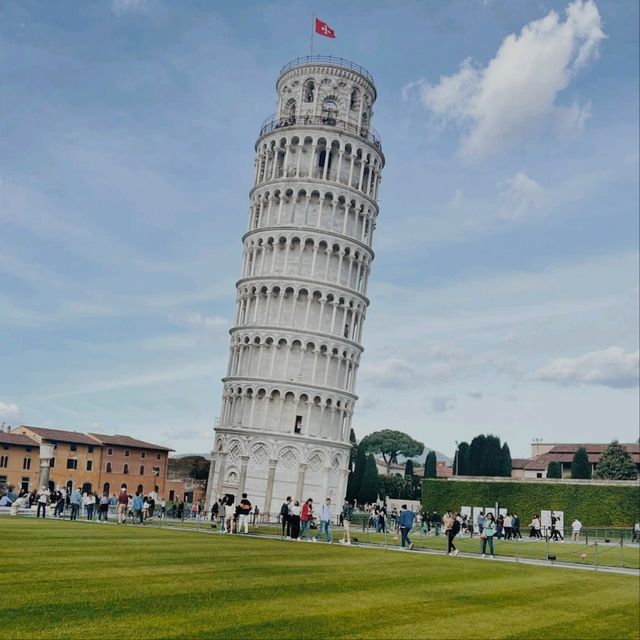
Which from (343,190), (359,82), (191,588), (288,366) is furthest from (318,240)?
(191,588)

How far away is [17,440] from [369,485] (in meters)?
47.4

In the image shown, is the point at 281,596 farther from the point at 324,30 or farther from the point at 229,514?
the point at 324,30

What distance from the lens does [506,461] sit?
326ft

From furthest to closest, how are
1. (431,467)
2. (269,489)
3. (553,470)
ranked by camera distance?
(431,467), (553,470), (269,489)

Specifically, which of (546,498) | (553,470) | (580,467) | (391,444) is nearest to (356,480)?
(553,470)

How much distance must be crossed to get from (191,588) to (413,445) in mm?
148437

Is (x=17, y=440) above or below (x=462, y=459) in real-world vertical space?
below

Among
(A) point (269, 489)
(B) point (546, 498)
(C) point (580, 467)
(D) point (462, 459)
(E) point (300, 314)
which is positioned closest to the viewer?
(B) point (546, 498)

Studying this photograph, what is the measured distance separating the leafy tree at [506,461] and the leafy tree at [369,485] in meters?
16.0

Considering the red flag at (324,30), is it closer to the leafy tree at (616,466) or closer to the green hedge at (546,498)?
the green hedge at (546,498)

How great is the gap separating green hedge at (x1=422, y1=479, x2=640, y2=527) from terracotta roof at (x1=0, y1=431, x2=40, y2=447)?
54600 millimetres

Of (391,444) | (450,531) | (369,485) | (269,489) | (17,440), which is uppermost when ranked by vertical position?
(391,444)

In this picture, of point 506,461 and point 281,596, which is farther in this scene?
point 506,461

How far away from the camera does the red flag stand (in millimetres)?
77125
